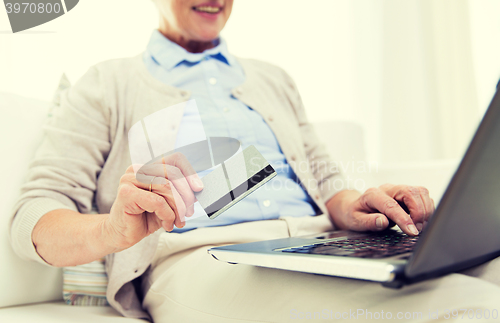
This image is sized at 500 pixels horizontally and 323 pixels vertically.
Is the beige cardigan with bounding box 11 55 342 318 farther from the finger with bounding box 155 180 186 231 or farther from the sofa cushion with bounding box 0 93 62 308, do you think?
the finger with bounding box 155 180 186 231

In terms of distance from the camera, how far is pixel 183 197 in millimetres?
409

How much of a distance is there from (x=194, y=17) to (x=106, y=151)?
1.26 ft

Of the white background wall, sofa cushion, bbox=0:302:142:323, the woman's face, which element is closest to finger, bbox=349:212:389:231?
sofa cushion, bbox=0:302:142:323

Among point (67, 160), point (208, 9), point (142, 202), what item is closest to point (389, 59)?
point (208, 9)

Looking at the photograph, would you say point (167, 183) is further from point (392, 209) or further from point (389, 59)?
point (389, 59)

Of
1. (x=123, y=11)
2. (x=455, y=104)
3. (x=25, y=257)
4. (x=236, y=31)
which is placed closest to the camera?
(x=25, y=257)

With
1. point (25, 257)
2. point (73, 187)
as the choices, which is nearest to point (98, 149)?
point (73, 187)

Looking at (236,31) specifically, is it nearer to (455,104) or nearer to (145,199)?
(455,104)

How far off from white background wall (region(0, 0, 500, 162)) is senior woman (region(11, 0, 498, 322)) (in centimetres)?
98

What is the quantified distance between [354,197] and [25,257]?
66 cm

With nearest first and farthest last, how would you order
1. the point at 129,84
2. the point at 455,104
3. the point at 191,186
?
the point at 191,186
the point at 129,84
the point at 455,104

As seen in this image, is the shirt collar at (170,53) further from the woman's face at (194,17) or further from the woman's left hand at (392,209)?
the woman's left hand at (392,209)

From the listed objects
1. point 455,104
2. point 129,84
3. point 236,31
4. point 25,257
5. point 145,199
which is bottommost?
point 455,104

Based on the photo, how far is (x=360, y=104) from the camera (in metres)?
2.17
